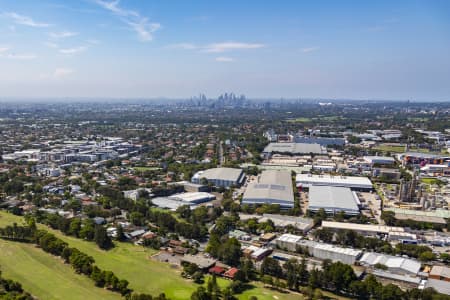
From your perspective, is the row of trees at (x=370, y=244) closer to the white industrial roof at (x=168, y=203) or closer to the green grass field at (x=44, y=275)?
the white industrial roof at (x=168, y=203)

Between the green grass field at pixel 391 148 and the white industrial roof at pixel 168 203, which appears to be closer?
the white industrial roof at pixel 168 203

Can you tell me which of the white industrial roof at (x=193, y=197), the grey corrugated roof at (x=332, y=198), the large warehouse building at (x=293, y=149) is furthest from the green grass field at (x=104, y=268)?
the large warehouse building at (x=293, y=149)

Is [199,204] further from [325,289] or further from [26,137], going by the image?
[26,137]

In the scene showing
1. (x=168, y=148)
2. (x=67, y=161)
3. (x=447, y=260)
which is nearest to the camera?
(x=447, y=260)


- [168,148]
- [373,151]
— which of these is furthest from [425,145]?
[168,148]

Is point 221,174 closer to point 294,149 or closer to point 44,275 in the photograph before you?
point 294,149
